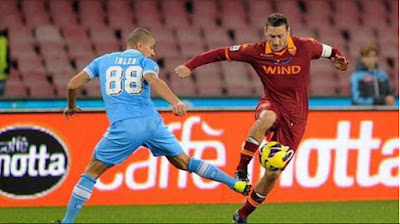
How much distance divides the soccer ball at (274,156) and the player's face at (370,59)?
4255 mm

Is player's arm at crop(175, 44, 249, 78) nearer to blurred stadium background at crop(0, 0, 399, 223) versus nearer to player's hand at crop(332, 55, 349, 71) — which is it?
player's hand at crop(332, 55, 349, 71)

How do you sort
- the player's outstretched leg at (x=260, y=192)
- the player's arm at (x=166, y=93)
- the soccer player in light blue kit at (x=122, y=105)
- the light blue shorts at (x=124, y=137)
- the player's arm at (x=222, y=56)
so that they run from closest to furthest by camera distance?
1. the player's arm at (x=166, y=93)
2. the soccer player in light blue kit at (x=122, y=105)
3. the light blue shorts at (x=124, y=137)
4. the player's arm at (x=222, y=56)
5. the player's outstretched leg at (x=260, y=192)

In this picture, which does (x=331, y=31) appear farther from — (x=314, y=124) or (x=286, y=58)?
(x=286, y=58)

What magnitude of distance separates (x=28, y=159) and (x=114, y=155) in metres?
2.58

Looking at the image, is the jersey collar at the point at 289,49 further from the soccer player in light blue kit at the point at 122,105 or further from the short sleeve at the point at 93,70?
the short sleeve at the point at 93,70

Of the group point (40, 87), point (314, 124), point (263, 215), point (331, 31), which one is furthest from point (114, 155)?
point (331, 31)

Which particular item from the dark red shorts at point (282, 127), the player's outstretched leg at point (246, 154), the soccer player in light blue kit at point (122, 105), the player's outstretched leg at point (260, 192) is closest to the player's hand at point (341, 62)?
the dark red shorts at point (282, 127)

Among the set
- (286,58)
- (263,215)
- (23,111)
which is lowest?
(263,215)

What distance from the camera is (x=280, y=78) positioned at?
34.1ft

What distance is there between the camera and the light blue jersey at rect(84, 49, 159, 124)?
1001 cm

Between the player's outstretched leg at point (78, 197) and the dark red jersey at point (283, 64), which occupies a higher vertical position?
the dark red jersey at point (283, 64)

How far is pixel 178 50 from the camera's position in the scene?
18.3 meters

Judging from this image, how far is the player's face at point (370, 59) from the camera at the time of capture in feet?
46.9

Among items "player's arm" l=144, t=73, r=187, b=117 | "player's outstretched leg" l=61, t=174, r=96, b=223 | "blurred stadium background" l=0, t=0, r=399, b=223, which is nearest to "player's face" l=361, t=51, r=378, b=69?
"blurred stadium background" l=0, t=0, r=399, b=223
